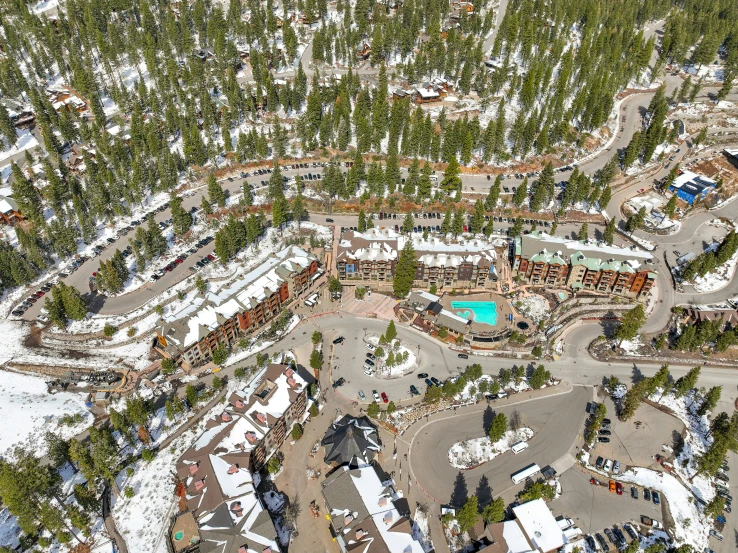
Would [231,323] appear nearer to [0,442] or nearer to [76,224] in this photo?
[0,442]

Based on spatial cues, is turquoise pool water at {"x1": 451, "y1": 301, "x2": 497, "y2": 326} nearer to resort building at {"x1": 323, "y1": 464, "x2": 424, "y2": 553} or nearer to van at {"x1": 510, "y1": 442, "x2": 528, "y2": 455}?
van at {"x1": 510, "y1": 442, "x2": 528, "y2": 455}

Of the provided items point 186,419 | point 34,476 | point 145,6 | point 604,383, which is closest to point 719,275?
point 604,383

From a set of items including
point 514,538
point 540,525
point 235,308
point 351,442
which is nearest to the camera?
point 514,538

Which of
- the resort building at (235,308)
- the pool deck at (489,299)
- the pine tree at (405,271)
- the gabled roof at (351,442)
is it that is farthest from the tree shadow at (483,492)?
the resort building at (235,308)

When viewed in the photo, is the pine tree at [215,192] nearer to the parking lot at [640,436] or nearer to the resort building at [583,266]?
the resort building at [583,266]

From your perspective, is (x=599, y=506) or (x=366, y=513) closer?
(x=366, y=513)

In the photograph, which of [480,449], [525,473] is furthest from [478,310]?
[525,473]

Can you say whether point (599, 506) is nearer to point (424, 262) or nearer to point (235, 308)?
point (424, 262)

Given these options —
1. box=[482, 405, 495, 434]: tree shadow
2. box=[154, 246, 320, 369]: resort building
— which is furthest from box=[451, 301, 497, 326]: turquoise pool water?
box=[154, 246, 320, 369]: resort building
